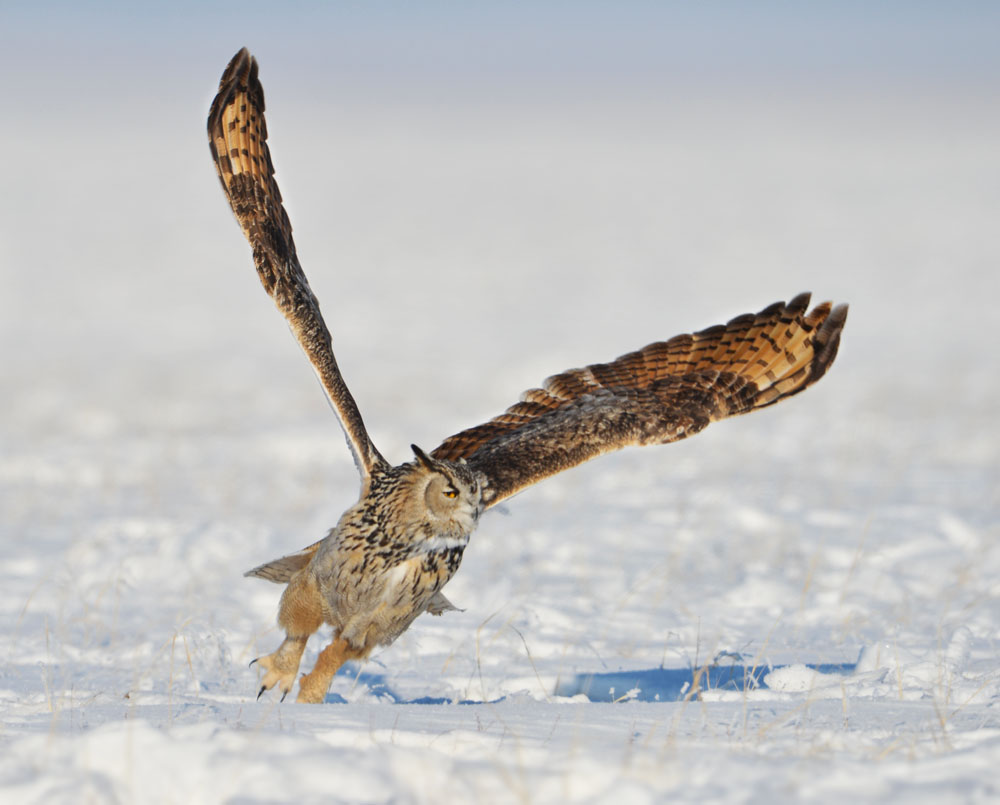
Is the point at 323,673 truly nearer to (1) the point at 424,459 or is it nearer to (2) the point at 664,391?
(1) the point at 424,459

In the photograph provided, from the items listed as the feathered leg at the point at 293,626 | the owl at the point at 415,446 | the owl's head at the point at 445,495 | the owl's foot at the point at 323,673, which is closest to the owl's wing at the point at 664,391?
the owl at the point at 415,446

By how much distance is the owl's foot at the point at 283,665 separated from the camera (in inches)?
202

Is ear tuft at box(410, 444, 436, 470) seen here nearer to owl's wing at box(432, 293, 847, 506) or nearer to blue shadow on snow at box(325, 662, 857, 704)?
owl's wing at box(432, 293, 847, 506)

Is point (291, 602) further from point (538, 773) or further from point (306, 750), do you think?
point (538, 773)

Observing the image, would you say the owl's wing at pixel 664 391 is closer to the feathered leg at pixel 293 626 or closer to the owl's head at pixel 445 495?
the owl's head at pixel 445 495

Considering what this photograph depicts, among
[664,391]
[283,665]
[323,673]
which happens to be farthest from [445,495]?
[664,391]

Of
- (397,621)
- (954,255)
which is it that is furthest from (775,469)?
(954,255)

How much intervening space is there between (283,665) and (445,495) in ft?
3.60

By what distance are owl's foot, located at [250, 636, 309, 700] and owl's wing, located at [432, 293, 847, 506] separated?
1.31m

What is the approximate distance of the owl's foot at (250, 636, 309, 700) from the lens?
5129 mm

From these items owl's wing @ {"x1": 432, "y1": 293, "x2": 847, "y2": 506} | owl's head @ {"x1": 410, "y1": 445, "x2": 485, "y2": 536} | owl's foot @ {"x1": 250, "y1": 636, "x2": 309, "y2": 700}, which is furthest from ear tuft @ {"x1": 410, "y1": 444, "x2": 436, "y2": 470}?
owl's foot @ {"x1": 250, "y1": 636, "x2": 309, "y2": 700}

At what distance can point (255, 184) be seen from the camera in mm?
5922

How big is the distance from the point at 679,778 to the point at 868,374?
18573 millimetres

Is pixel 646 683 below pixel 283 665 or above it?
below
